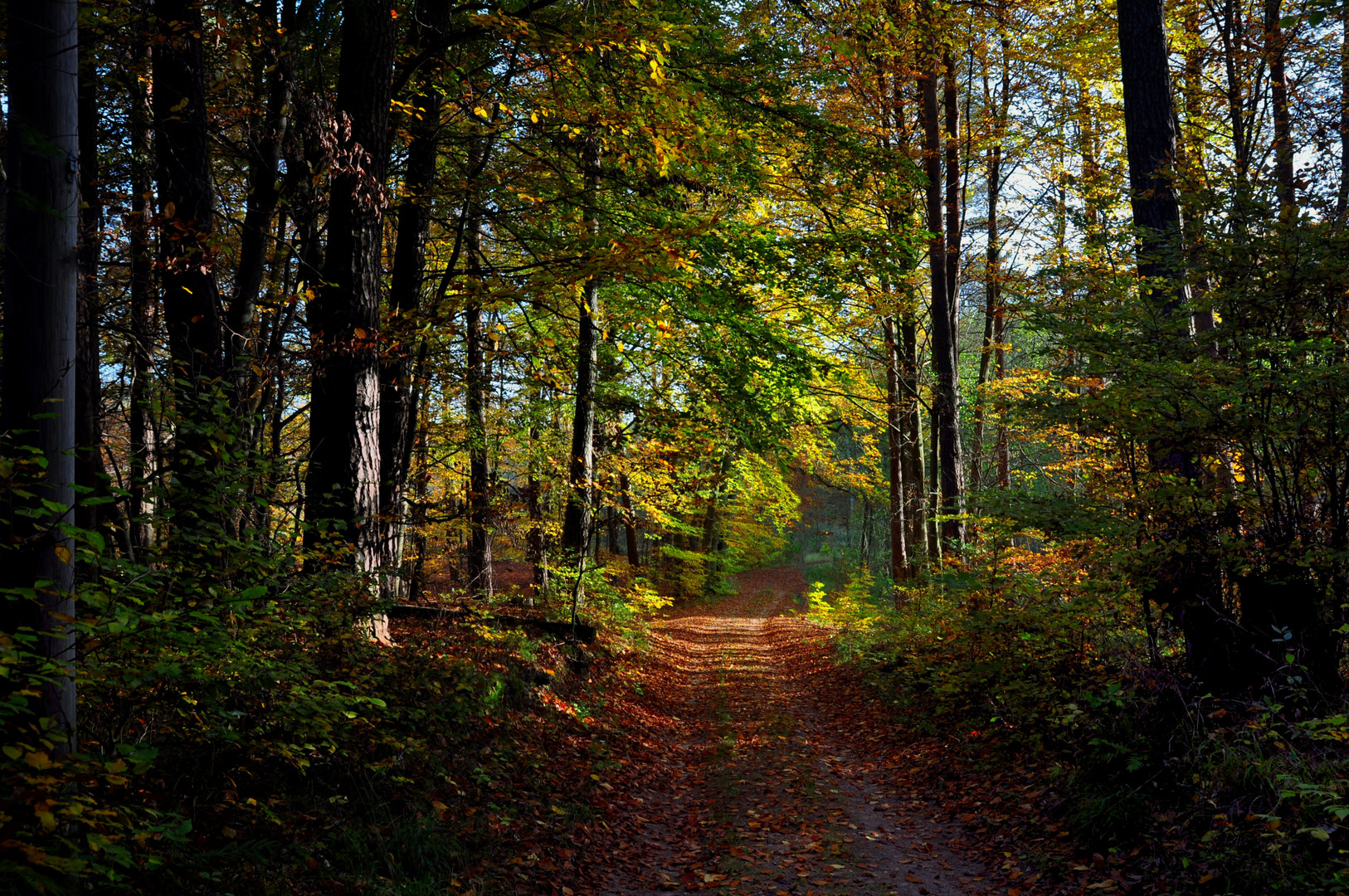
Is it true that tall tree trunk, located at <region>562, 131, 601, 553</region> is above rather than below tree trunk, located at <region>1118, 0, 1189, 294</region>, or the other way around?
below

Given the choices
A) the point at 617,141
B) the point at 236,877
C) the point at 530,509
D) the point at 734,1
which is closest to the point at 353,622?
the point at 236,877

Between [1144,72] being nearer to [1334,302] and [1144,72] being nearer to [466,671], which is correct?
[1334,302]

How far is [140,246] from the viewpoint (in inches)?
259

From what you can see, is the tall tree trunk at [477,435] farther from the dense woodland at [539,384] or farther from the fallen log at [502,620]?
the fallen log at [502,620]

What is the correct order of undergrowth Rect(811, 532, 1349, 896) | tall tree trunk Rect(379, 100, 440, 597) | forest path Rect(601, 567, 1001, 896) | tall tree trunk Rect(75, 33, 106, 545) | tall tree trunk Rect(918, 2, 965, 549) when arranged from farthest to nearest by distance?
1. tall tree trunk Rect(918, 2, 965, 549)
2. tall tree trunk Rect(379, 100, 440, 597)
3. forest path Rect(601, 567, 1001, 896)
4. tall tree trunk Rect(75, 33, 106, 545)
5. undergrowth Rect(811, 532, 1349, 896)

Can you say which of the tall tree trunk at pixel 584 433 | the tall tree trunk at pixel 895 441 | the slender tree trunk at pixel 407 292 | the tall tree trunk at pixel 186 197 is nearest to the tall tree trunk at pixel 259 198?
the tall tree trunk at pixel 186 197

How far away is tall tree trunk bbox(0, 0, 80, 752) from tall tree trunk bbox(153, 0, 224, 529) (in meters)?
2.53

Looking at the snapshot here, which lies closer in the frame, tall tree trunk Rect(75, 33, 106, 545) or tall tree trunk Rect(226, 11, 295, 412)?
tall tree trunk Rect(75, 33, 106, 545)

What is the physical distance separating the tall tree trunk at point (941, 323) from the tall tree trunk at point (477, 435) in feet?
24.7

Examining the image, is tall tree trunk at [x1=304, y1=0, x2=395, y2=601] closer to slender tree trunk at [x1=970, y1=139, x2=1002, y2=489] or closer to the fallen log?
the fallen log

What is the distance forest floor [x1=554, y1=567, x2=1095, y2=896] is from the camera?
213 inches

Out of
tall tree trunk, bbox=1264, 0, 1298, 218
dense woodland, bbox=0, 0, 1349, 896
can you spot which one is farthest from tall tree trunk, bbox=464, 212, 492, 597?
tall tree trunk, bbox=1264, 0, 1298, 218

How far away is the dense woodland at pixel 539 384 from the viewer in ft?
11.8

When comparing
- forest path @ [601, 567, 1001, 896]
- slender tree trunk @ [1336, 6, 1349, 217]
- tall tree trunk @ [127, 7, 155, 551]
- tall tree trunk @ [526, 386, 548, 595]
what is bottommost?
forest path @ [601, 567, 1001, 896]
